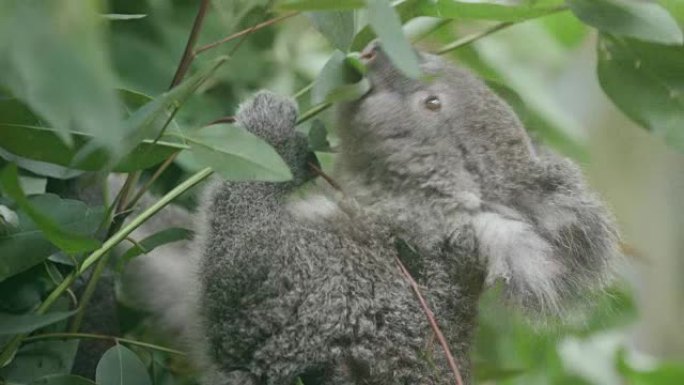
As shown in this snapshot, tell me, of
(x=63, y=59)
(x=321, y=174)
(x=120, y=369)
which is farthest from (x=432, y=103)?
(x=63, y=59)

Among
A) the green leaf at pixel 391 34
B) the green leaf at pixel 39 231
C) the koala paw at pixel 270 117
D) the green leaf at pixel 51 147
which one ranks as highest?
the green leaf at pixel 391 34

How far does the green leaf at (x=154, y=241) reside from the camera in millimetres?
2387

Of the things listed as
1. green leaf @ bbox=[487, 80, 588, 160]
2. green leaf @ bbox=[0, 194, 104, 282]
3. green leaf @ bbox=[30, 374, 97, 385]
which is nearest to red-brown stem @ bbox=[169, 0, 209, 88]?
green leaf @ bbox=[0, 194, 104, 282]

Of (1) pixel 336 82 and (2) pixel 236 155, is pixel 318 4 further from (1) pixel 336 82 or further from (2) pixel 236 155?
(1) pixel 336 82

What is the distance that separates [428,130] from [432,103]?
8 centimetres

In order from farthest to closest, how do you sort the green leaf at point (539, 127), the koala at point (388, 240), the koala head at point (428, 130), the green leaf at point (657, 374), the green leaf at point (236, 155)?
the green leaf at point (657, 374), the green leaf at point (539, 127), the koala head at point (428, 130), the koala at point (388, 240), the green leaf at point (236, 155)

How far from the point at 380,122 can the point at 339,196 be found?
0.23 m

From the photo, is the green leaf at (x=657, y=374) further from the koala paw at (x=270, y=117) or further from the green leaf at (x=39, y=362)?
the green leaf at (x=39, y=362)

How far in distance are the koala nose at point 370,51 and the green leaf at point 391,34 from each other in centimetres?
92

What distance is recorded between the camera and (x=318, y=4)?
176 centimetres

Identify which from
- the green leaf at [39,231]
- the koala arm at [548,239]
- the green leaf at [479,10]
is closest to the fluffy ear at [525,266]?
the koala arm at [548,239]

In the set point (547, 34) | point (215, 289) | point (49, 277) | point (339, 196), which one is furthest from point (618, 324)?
point (49, 277)

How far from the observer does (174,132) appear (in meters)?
2.06

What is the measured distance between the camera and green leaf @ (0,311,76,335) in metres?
2.06
